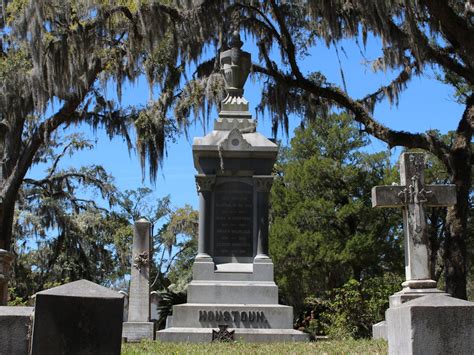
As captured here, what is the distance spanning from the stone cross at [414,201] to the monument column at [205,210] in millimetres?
3310

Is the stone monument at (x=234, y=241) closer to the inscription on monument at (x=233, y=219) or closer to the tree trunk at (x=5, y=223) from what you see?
the inscription on monument at (x=233, y=219)

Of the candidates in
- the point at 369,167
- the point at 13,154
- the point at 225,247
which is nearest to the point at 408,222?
the point at 225,247

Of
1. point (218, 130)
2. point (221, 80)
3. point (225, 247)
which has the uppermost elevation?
point (221, 80)

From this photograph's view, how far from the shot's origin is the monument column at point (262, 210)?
12.5m

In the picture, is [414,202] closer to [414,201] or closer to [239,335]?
[414,201]

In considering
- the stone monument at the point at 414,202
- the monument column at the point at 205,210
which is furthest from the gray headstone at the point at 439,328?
the monument column at the point at 205,210

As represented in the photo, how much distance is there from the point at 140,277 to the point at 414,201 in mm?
8418

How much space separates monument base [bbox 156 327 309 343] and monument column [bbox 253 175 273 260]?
63.9 inches

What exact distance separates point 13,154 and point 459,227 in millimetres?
14295

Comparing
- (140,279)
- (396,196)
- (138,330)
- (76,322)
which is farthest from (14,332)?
(140,279)

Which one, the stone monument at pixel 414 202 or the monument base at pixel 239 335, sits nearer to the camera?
the stone monument at pixel 414 202

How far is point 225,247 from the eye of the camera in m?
12.6

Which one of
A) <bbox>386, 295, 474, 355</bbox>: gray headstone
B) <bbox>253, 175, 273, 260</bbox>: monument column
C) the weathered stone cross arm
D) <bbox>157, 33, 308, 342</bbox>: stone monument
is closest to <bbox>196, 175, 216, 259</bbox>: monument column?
<bbox>157, 33, 308, 342</bbox>: stone monument

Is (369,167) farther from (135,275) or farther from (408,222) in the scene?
(408,222)
